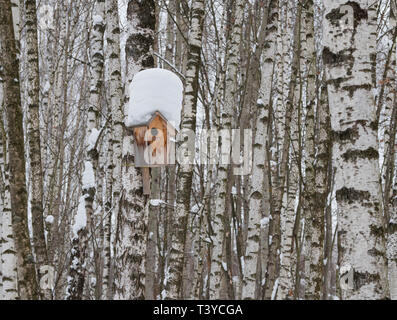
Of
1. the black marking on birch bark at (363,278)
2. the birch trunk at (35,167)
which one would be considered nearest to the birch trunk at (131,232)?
the birch trunk at (35,167)

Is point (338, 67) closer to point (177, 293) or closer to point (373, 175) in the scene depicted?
point (373, 175)

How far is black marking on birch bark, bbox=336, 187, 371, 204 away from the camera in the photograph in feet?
8.81

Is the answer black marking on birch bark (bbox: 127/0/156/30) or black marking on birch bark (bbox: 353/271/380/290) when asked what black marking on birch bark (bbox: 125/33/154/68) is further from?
black marking on birch bark (bbox: 353/271/380/290)

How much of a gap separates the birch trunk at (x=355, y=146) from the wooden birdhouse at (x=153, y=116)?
147 cm

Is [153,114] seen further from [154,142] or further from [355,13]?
[355,13]

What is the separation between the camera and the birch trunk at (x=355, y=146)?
2.61 m

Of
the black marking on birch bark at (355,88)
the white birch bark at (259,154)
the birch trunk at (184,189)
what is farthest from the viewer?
the white birch bark at (259,154)

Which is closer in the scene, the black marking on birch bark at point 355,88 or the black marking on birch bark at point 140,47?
the black marking on birch bark at point 355,88

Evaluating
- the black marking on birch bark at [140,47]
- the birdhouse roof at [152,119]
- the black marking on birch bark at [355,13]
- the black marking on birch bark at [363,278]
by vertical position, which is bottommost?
the black marking on birch bark at [363,278]

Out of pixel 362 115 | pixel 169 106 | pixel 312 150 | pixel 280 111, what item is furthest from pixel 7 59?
pixel 280 111

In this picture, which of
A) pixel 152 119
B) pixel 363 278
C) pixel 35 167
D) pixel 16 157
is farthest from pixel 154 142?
pixel 363 278

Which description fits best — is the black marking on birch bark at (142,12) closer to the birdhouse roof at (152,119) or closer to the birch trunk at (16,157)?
the birdhouse roof at (152,119)

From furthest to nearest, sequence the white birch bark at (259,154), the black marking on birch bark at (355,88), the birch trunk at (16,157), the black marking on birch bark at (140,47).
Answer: the white birch bark at (259,154)
the black marking on birch bark at (140,47)
the birch trunk at (16,157)
the black marking on birch bark at (355,88)
